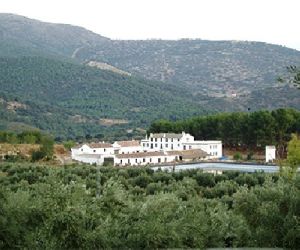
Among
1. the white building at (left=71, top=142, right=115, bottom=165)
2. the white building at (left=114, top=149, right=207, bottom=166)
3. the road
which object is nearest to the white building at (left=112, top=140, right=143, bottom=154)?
the white building at (left=71, top=142, right=115, bottom=165)

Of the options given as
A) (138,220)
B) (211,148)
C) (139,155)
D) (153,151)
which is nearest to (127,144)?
(153,151)

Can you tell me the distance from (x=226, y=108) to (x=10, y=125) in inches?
2292

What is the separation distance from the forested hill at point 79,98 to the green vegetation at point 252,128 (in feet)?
130

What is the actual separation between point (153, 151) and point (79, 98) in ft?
262

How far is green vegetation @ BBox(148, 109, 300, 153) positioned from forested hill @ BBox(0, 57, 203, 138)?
130 ft

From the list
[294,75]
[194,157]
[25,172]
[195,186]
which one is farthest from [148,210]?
[194,157]

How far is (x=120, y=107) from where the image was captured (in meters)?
139

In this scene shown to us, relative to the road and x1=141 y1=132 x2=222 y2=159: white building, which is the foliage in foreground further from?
x1=141 y1=132 x2=222 y2=159: white building

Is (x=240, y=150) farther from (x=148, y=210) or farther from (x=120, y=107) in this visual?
(x=120, y=107)

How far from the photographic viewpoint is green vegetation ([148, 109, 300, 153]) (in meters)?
61.3

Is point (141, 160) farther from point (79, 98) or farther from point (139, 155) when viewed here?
point (79, 98)

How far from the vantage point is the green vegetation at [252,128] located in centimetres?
6134

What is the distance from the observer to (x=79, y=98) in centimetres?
14388

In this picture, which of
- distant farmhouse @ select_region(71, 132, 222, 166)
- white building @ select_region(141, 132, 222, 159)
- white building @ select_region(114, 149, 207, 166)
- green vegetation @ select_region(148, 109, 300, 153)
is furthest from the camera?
white building @ select_region(141, 132, 222, 159)
